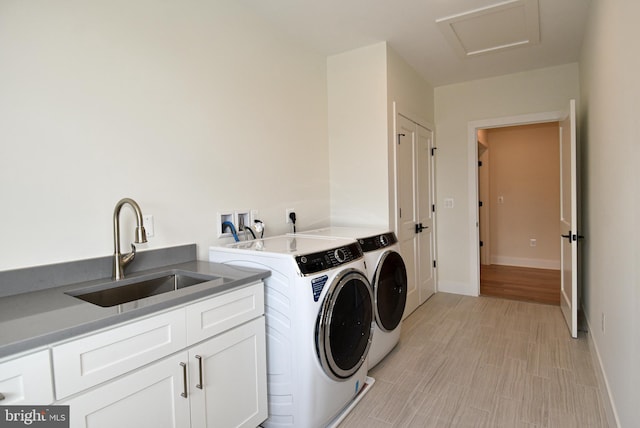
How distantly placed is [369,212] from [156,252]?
5.96ft

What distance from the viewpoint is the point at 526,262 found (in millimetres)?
5648

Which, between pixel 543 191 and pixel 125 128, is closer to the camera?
pixel 125 128

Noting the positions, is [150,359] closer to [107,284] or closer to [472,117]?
[107,284]

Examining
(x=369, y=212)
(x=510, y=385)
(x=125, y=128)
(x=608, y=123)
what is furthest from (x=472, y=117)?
(x=125, y=128)

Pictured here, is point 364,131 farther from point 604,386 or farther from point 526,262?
point 526,262

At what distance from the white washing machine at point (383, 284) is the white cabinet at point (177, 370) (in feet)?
2.84

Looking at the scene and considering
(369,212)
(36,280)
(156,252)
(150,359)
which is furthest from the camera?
(369,212)

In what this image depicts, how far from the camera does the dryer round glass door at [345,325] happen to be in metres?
1.68

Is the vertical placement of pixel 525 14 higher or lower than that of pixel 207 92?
higher

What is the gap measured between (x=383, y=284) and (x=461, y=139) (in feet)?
8.33

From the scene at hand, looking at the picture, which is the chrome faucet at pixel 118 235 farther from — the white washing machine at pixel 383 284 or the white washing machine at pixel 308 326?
the white washing machine at pixel 383 284

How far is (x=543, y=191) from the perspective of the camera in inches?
216

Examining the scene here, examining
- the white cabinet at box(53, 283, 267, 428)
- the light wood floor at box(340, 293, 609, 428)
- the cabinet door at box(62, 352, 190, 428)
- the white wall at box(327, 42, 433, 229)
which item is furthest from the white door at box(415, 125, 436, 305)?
the cabinet door at box(62, 352, 190, 428)

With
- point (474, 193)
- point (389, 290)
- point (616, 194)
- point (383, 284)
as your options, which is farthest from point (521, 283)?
point (616, 194)
